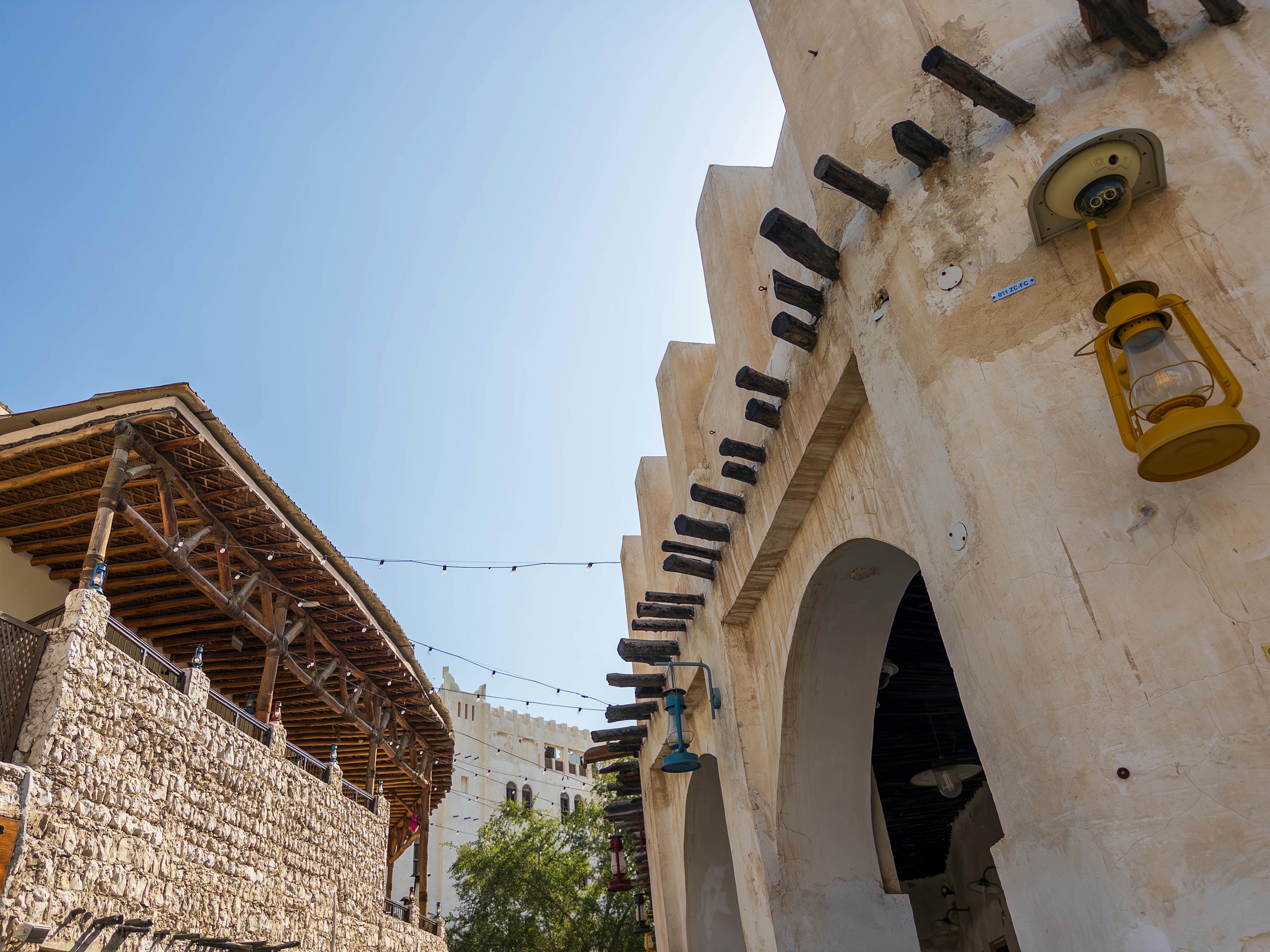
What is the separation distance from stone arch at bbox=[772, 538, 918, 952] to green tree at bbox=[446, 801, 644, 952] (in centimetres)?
1815

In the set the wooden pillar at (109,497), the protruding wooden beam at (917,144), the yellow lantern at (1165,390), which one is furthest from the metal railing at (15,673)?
the yellow lantern at (1165,390)

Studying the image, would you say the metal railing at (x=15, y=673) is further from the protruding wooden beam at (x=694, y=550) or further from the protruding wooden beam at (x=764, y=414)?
the protruding wooden beam at (x=764, y=414)

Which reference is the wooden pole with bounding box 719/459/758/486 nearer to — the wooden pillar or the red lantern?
the wooden pillar

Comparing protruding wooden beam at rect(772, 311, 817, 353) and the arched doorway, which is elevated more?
protruding wooden beam at rect(772, 311, 817, 353)

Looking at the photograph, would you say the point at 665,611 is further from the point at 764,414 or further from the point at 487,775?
the point at 487,775

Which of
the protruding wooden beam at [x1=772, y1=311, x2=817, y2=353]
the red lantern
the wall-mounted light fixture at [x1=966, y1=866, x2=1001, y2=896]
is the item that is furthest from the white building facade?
the protruding wooden beam at [x1=772, y1=311, x2=817, y2=353]

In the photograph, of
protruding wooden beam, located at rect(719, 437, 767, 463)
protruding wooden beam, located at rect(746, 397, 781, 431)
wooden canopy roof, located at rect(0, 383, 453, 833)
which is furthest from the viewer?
wooden canopy roof, located at rect(0, 383, 453, 833)

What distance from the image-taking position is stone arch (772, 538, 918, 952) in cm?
671

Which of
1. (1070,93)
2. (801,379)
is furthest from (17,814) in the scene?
(1070,93)

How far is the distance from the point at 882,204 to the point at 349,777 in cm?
1743

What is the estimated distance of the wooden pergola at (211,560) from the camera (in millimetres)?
8711

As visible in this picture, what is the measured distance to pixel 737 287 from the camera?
25.3 feet

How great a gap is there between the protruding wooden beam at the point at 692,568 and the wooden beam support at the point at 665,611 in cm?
83

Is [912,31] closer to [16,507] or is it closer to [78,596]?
[78,596]
